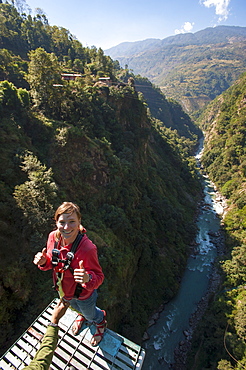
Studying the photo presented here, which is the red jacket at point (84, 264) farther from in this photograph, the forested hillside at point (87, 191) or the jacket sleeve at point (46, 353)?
the forested hillside at point (87, 191)

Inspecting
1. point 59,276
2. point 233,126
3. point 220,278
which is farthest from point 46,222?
point 233,126

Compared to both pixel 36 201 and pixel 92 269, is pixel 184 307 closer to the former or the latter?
pixel 36 201

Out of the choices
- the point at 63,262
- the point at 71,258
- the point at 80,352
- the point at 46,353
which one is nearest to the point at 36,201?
the point at 80,352

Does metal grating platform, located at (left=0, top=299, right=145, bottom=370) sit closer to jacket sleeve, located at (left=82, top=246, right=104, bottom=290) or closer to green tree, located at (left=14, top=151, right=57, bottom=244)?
jacket sleeve, located at (left=82, top=246, right=104, bottom=290)

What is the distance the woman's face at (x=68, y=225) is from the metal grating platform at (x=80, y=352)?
11.1ft

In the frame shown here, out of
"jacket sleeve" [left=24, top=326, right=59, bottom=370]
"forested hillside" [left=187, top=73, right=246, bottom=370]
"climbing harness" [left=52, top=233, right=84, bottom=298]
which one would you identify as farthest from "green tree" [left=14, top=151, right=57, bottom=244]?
"forested hillside" [left=187, top=73, right=246, bottom=370]

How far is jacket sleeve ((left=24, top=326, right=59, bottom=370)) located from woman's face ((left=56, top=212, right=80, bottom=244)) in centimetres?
206

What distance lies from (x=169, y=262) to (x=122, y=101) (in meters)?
26.3

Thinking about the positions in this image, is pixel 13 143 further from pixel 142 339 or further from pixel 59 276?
pixel 142 339

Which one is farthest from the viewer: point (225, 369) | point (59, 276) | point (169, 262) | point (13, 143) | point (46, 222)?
point (169, 262)

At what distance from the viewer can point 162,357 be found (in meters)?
19.4

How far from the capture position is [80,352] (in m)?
5.02

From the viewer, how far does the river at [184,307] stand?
19688 millimetres

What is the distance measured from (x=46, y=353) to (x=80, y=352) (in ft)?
5.58
